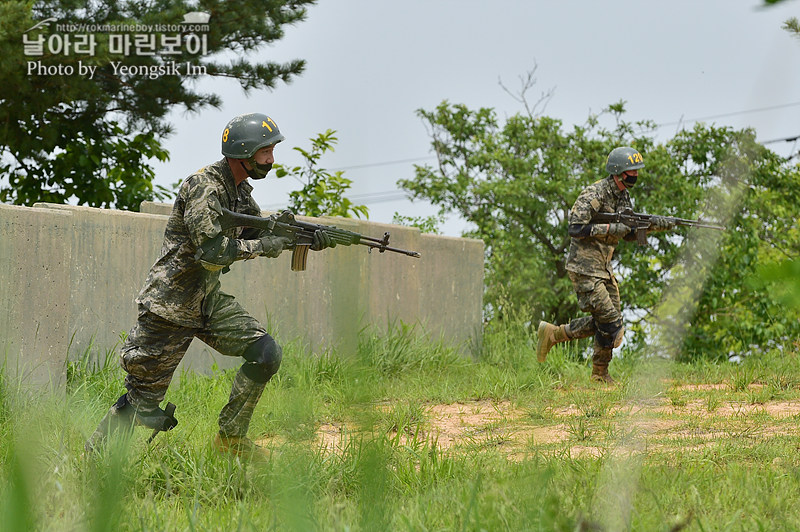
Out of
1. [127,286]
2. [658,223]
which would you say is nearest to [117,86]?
[127,286]

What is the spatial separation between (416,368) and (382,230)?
156 centimetres

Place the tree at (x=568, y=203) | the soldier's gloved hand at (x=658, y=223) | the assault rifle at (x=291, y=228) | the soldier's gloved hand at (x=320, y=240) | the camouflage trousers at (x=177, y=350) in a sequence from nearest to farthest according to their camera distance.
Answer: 1. the camouflage trousers at (x=177, y=350)
2. the assault rifle at (x=291, y=228)
3. the soldier's gloved hand at (x=320, y=240)
4. the soldier's gloved hand at (x=658, y=223)
5. the tree at (x=568, y=203)

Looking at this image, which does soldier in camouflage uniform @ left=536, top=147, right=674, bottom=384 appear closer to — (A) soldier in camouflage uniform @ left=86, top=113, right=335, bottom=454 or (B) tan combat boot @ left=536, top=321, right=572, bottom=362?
(B) tan combat boot @ left=536, top=321, right=572, bottom=362

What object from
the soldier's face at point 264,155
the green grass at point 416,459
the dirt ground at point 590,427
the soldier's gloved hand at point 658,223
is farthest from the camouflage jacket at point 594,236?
the soldier's face at point 264,155

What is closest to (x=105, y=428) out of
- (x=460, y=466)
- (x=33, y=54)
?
(x=460, y=466)

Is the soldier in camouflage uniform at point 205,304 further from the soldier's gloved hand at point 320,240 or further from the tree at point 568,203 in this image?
the tree at point 568,203

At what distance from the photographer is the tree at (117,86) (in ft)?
31.3

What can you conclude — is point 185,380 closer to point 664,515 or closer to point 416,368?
point 416,368

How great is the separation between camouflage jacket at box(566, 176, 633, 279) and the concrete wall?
6.31 ft

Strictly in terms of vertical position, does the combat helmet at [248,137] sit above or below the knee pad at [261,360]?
above

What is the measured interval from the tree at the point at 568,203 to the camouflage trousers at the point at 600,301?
133 inches

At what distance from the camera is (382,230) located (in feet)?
29.6

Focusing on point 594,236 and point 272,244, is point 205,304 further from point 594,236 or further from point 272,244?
point 594,236

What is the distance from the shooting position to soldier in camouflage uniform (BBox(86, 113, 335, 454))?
164 inches
